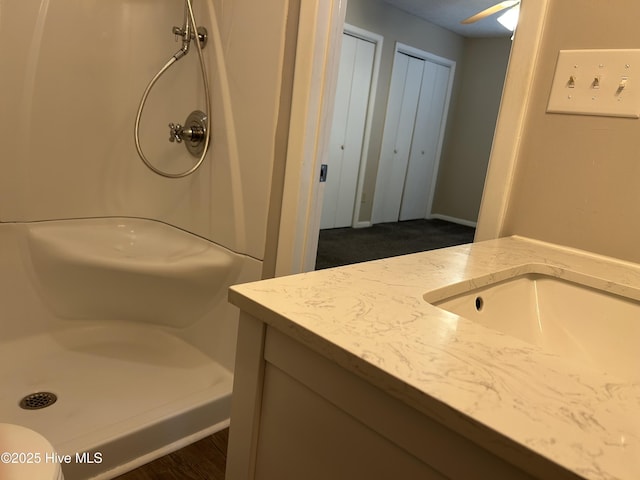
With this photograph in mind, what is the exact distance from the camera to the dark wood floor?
1212 millimetres

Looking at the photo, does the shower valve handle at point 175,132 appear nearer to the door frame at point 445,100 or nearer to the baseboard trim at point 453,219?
the door frame at point 445,100

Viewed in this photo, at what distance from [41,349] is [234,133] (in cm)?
110

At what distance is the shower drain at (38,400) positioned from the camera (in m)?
1.34

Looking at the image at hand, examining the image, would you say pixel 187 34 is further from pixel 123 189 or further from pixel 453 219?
pixel 453 219

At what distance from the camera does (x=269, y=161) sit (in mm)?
1452

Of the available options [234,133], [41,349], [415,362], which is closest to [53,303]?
[41,349]

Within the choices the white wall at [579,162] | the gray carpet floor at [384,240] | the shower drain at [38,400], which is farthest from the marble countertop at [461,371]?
the gray carpet floor at [384,240]

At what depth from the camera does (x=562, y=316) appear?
0.83m

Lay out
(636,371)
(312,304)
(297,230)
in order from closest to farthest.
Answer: (312,304) → (636,371) → (297,230)

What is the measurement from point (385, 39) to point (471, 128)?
1653 millimetres

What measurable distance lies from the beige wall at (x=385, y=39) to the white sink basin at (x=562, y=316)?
3.49 metres

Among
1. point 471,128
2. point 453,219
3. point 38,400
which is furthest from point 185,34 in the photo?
point 453,219

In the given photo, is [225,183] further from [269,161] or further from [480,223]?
[480,223]

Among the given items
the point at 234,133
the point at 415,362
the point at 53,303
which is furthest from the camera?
the point at 53,303
